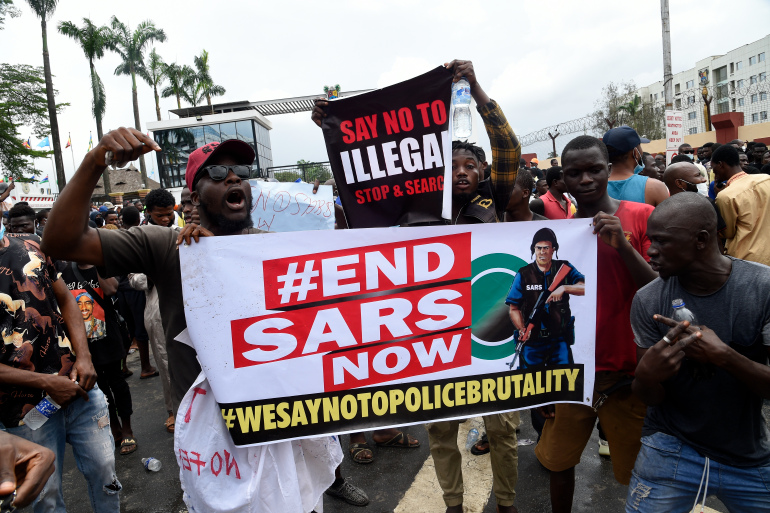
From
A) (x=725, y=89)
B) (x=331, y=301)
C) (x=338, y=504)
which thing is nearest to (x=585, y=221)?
(x=331, y=301)

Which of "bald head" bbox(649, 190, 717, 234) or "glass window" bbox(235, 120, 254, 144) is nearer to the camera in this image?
"bald head" bbox(649, 190, 717, 234)

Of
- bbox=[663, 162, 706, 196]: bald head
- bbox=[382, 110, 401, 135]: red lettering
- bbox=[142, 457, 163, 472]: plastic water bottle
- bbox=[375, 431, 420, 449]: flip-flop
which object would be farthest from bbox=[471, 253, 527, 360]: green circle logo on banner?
bbox=[142, 457, 163, 472]: plastic water bottle

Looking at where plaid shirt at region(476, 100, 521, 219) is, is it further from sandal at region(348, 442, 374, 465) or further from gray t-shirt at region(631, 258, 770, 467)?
sandal at region(348, 442, 374, 465)

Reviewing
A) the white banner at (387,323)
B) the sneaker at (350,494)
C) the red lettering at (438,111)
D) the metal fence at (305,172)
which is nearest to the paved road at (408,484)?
the sneaker at (350,494)

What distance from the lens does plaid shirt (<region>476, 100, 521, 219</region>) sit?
292 cm

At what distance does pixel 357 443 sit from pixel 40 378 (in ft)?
7.87

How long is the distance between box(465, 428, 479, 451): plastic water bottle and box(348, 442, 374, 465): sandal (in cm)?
80

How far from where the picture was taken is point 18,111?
30.7 metres

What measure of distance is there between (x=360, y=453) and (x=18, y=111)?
37.4 meters

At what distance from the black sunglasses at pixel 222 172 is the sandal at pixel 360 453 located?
8.68 feet

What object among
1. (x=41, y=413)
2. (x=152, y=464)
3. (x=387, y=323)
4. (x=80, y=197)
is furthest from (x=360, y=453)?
(x=80, y=197)

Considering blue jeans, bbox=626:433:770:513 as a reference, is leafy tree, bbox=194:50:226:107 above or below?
above

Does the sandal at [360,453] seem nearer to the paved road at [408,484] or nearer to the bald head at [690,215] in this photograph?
the paved road at [408,484]

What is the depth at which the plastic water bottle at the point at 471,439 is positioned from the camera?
395cm
